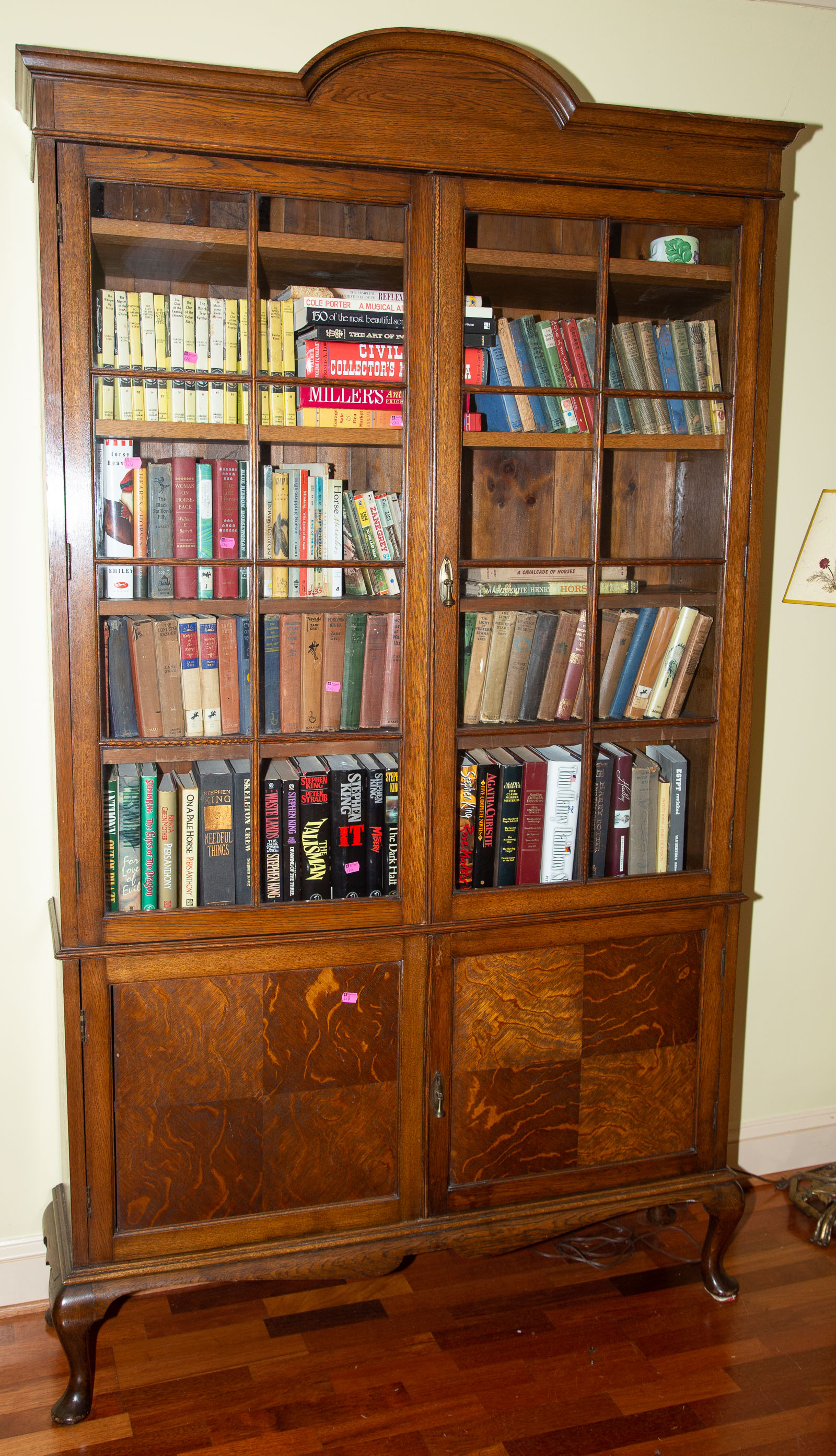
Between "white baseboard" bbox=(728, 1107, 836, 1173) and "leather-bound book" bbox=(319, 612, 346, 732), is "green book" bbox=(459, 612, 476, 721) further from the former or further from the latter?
"white baseboard" bbox=(728, 1107, 836, 1173)

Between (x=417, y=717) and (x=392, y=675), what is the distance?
0.30 feet

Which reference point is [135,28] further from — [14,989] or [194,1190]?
[194,1190]

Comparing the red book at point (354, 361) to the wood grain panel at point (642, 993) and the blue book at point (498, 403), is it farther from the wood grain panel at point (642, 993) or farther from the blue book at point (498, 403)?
the wood grain panel at point (642, 993)

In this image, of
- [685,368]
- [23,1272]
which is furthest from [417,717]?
[23,1272]

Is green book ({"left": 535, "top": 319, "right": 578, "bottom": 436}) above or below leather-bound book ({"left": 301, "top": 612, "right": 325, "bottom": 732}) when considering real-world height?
above

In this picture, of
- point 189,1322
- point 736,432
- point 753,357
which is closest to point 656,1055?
point 189,1322

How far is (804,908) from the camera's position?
285 cm

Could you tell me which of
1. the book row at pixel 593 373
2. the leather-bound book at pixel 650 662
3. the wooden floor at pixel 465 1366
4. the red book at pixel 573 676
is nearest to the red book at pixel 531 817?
the red book at pixel 573 676

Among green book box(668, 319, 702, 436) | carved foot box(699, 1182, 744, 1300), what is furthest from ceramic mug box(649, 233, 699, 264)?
carved foot box(699, 1182, 744, 1300)

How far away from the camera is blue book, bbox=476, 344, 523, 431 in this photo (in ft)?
6.65

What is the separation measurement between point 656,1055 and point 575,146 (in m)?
1.76

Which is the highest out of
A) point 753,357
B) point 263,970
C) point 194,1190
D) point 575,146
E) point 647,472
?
point 575,146

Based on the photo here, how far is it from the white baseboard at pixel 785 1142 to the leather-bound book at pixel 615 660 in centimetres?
135

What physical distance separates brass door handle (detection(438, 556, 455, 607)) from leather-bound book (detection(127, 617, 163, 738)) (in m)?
0.52
